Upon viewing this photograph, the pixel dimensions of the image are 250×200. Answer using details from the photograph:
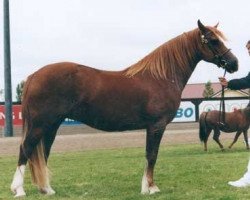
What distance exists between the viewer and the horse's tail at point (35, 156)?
768 cm

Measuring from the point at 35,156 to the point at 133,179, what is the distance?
7.77 feet

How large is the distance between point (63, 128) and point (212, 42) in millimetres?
20726

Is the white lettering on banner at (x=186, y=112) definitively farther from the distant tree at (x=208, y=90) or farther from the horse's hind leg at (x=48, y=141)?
the distant tree at (x=208, y=90)

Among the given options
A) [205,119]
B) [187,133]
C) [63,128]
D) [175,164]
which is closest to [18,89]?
[63,128]

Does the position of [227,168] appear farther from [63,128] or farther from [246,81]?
[63,128]

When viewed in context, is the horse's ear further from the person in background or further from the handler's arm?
the handler's arm

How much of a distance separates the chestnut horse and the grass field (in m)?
0.47

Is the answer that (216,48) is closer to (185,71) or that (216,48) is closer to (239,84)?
(185,71)

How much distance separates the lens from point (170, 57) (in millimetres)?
8055

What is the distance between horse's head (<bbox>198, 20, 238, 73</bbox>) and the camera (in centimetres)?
799

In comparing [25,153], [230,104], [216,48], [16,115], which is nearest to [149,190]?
[25,153]

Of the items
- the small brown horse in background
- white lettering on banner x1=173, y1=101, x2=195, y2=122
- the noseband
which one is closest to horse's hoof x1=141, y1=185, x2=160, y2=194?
the noseband

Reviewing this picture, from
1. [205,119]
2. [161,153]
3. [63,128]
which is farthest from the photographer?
[63,128]

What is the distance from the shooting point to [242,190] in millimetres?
7770
